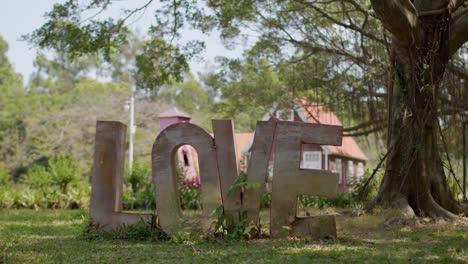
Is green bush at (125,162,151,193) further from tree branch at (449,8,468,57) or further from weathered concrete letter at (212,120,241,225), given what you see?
tree branch at (449,8,468,57)

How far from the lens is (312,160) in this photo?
25.3 metres

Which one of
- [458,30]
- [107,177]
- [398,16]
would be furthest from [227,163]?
[458,30]

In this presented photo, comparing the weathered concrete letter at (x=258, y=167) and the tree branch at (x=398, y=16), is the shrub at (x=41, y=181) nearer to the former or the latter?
the weathered concrete letter at (x=258, y=167)

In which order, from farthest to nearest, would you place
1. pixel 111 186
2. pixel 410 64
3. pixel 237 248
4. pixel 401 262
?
pixel 410 64 < pixel 111 186 < pixel 237 248 < pixel 401 262

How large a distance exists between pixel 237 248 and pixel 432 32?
17.3 feet

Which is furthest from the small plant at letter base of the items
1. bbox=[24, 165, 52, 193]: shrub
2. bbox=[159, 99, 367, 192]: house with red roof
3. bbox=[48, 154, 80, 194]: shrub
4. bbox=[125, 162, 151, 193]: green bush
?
bbox=[125, 162, 151, 193]: green bush

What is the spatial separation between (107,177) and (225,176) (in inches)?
64.9

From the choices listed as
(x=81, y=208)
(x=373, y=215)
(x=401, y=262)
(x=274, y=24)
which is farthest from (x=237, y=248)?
(x=274, y=24)

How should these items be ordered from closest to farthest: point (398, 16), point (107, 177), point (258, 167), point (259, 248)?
point (259, 248), point (258, 167), point (107, 177), point (398, 16)

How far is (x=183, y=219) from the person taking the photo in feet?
23.2

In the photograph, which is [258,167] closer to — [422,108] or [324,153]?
[422,108]

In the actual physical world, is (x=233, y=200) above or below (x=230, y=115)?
below

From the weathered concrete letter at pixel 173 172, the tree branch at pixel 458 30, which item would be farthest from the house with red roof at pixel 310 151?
the weathered concrete letter at pixel 173 172

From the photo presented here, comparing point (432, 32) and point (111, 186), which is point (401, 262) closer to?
point (111, 186)
